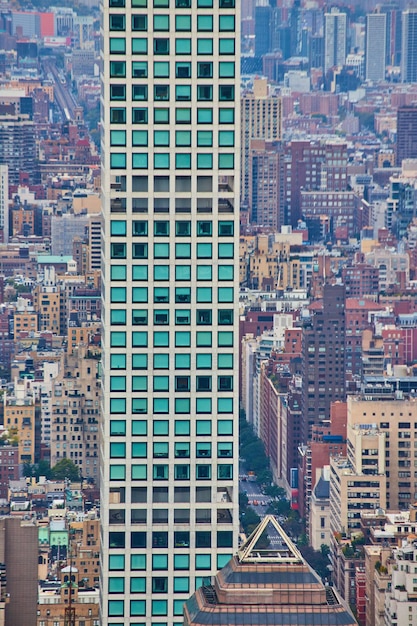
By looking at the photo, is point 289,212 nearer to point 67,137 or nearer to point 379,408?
point 67,137

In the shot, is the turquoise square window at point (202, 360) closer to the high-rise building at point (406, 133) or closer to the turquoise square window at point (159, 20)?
the turquoise square window at point (159, 20)

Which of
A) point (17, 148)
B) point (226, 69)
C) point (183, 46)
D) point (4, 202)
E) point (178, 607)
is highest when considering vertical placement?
point (183, 46)

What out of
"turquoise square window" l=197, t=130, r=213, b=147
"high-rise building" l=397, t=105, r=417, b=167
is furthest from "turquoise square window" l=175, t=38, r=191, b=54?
"high-rise building" l=397, t=105, r=417, b=167

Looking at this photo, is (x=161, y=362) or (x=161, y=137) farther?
(x=161, y=362)

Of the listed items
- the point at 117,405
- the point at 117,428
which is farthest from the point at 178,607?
the point at 117,405

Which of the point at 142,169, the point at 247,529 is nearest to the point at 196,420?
the point at 142,169

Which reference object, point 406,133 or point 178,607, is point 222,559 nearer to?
point 178,607

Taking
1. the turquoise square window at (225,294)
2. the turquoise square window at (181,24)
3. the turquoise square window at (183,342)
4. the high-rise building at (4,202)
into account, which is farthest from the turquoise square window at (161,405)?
the high-rise building at (4,202)

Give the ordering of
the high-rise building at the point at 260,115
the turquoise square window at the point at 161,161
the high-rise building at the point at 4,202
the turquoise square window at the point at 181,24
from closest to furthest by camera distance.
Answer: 1. the turquoise square window at the point at 181,24
2. the turquoise square window at the point at 161,161
3. the high-rise building at the point at 4,202
4. the high-rise building at the point at 260,115
